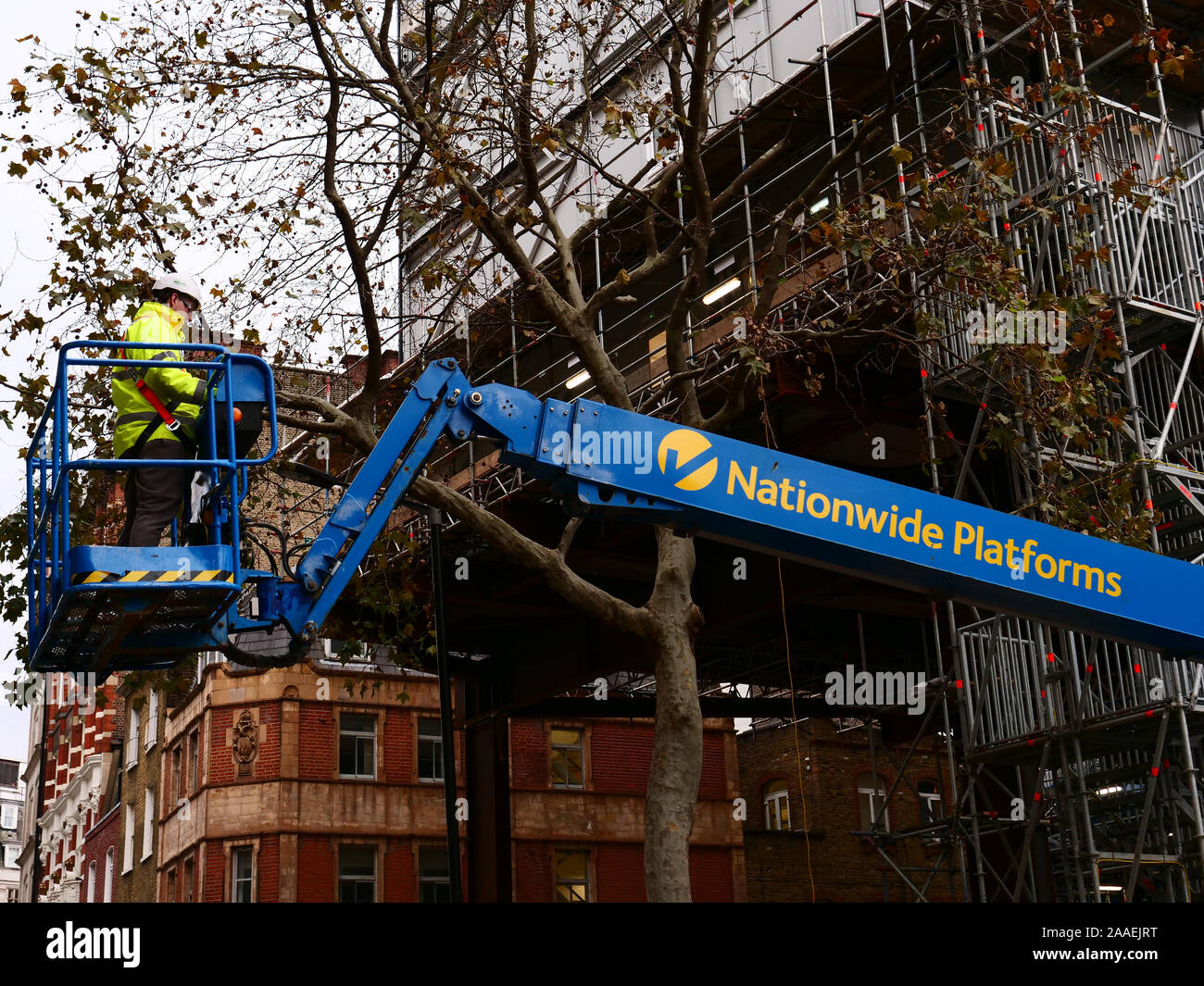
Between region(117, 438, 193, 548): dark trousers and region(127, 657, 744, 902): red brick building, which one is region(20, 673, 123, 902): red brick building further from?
region(117, 438, 193, 548): dark trousers

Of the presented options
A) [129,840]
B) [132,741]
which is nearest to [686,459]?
[129,840]

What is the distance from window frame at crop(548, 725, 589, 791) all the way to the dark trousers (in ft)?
119

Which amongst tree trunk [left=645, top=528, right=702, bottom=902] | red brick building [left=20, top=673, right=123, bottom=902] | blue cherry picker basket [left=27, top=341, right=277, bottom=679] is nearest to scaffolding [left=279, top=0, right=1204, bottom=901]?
tree trunk [left=645, top=528, right=702, bottom=902]

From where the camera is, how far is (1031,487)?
1541 cm

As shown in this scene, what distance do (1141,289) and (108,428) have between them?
11929 millimetres

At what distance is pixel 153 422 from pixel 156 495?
0.43 metres

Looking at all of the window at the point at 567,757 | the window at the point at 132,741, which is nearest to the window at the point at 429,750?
the window at the point at 567,757

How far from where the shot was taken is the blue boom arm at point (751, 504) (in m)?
8.88

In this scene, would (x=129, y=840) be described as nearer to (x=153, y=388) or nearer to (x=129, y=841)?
(x=129, y=841)

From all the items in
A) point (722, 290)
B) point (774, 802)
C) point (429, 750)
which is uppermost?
point (722, 290)

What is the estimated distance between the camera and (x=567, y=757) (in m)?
44.3

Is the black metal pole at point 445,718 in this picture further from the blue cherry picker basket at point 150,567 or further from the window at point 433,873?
the window at point 433,873

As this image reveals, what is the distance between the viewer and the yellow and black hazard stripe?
7480mm

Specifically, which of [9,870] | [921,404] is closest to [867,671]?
[921,404]
